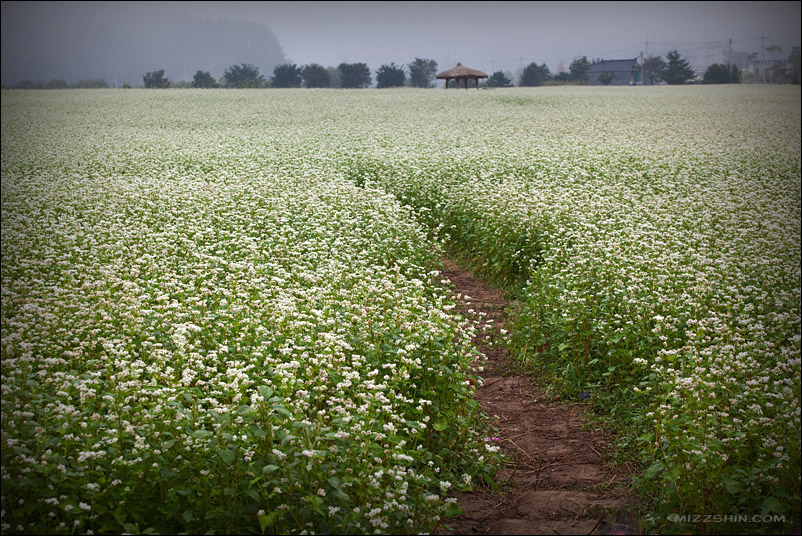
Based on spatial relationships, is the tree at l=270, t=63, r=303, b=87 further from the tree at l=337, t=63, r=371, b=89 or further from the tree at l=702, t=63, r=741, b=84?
the tree at l=702, t=63, r=741, b=84

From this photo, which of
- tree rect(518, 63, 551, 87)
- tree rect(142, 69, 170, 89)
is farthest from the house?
tree rect(142, 69, 170, 89)

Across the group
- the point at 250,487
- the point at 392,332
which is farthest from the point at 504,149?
the point at 250,487

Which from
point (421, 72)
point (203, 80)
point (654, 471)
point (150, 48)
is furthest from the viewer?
point (421, 72)

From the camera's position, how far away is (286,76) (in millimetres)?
64562

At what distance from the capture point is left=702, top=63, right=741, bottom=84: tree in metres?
66.2

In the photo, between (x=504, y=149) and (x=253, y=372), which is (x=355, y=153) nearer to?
(x=504, y=149)

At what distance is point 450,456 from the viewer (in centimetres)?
416

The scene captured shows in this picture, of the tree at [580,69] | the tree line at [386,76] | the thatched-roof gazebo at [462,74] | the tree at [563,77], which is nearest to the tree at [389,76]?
the tree line at [386,76]

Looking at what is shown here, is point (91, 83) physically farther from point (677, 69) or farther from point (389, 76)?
point (677, 69)

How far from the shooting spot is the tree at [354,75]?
224 ft

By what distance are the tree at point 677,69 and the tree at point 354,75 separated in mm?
38197

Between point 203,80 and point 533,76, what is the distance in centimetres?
4171

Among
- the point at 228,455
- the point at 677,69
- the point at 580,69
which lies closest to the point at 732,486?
the point at 228,455

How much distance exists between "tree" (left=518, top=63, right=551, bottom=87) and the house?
10069 millimetres
